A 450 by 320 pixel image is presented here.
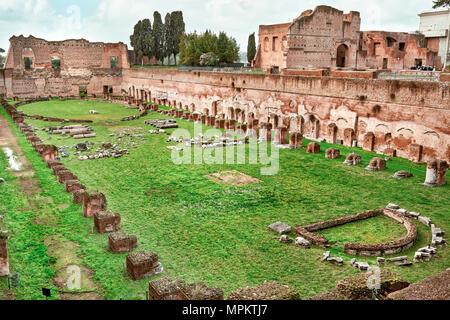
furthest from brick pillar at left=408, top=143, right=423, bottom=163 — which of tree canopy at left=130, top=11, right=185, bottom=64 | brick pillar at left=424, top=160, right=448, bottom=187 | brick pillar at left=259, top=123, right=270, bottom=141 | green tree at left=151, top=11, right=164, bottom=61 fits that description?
green tree at left=151, top=11, right=164, bottom=61

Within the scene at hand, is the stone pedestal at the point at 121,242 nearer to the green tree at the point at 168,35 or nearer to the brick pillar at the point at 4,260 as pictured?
the brick pillar at the point at 4,260

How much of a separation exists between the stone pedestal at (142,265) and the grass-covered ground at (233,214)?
0.46 ft

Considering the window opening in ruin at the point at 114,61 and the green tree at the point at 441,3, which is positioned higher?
the green tree at the point at 441,3

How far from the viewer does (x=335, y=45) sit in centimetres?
2881

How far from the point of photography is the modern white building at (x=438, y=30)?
32331 millimetres

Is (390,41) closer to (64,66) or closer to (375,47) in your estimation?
(375,47)

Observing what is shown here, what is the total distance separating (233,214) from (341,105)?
9811 mm

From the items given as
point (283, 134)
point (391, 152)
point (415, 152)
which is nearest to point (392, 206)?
point (415, 152)

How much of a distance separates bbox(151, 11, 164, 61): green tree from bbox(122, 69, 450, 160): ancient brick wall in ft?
54.2

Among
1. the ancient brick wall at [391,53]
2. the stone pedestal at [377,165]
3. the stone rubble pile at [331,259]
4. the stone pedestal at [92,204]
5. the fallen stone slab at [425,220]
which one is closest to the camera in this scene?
the stone rubble pile at [331,259]

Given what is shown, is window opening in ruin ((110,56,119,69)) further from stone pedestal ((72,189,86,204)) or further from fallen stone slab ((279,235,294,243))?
fallen stone slab ((279,235,294,243))

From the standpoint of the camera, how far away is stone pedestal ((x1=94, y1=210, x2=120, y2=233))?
316 inches

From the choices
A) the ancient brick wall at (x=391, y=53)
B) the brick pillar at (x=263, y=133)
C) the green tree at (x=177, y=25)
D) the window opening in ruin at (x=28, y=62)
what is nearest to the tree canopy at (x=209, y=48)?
the green tree at (x=177, y=25)
